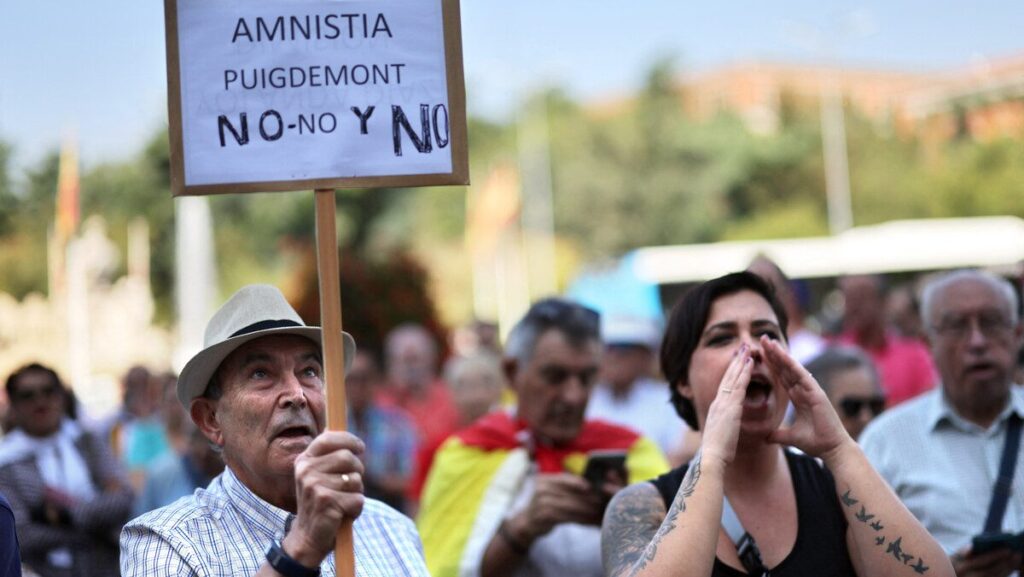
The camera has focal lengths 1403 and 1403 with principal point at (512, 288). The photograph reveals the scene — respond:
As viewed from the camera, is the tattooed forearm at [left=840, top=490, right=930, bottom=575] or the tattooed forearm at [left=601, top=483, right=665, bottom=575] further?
the tattooed forearm at [left=601, top=483, right=665, bottom=575]

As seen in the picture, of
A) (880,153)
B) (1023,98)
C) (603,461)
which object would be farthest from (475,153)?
(603,461)

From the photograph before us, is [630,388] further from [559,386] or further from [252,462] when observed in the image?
[252,462]

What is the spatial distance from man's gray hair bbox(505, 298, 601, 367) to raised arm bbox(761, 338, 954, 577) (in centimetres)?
183

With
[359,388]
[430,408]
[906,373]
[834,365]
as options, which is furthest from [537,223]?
[834,365]

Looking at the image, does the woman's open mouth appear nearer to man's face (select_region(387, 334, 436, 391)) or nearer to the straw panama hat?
the straw panama hat

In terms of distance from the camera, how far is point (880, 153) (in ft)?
187

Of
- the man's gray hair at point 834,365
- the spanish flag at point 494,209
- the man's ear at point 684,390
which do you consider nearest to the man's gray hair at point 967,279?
the man's gray hair at point 834,365

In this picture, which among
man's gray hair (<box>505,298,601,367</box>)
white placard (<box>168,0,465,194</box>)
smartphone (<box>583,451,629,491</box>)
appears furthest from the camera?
man's gray hair (<box>505,298,601,367</box>)

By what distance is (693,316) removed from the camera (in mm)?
4141

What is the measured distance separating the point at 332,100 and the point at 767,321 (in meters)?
1.42

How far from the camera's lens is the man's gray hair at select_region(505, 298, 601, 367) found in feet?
18.4

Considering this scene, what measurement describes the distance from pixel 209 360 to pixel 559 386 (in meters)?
1.95

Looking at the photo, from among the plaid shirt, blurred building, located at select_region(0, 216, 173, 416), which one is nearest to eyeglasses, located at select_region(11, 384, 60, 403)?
the plaid shirt

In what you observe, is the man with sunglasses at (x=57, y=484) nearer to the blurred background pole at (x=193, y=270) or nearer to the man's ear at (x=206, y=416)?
the man's ear at (x=206, y=416)
